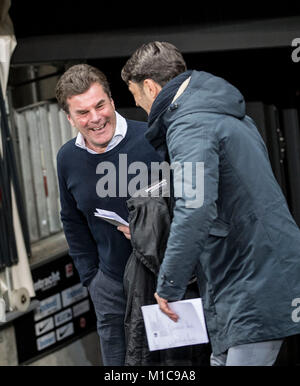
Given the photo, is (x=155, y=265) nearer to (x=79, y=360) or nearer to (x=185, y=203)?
(x=185, y=203)

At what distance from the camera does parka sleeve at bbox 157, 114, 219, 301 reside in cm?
232

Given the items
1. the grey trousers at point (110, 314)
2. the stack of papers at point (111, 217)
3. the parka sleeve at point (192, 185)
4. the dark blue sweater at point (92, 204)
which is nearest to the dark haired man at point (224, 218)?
the parka sleeve at point (192, 185)

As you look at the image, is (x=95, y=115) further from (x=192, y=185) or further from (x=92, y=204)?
(x=192, y=185)

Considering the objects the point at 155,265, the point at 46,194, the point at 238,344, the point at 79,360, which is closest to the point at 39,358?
the point at 79,360

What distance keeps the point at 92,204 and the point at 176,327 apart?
555 mm

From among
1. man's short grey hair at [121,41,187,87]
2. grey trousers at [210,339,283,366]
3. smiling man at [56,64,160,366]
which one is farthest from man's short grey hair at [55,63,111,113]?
grey trousers at [210,339,283,366]

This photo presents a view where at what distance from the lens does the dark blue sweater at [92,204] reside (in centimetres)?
283

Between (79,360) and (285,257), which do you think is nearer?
(285,257)

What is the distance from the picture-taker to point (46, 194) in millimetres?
4219

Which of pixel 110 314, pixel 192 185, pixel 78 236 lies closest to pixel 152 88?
pixel 192 185

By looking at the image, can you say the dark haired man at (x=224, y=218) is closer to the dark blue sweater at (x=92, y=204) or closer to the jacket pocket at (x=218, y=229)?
the jacket pocket at (x=218, y=229)

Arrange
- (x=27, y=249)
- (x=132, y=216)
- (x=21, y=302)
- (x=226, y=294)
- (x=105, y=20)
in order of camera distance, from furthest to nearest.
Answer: (x=27, y=249)
(x=21, y=302)
(x=105, y=20)
(x=132, y=216)
(x=226, y=294)

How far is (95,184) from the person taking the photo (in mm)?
2875

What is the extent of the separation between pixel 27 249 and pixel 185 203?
183cm
